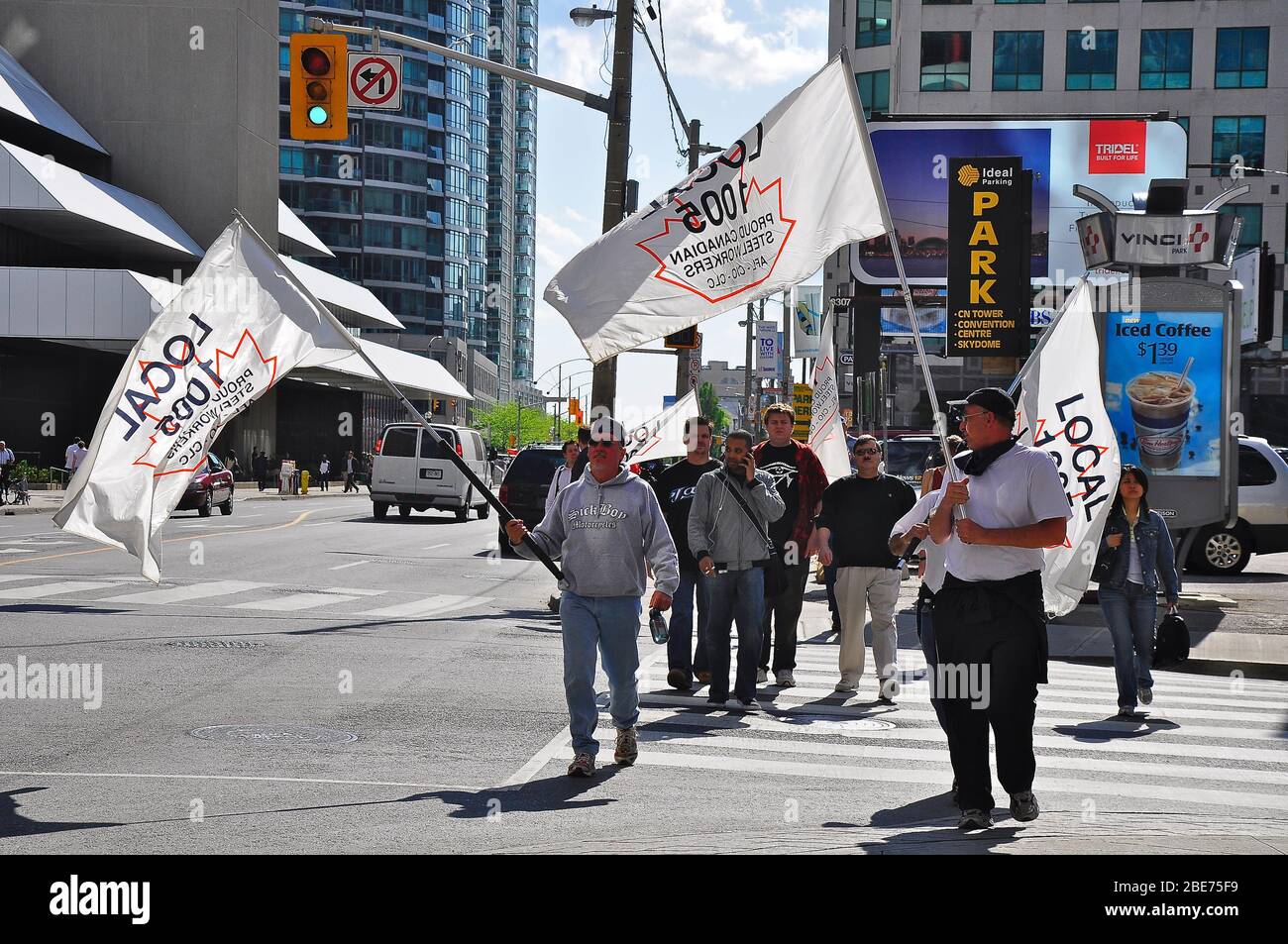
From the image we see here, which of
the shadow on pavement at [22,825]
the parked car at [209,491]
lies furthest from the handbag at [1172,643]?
the parked car at [209,491]

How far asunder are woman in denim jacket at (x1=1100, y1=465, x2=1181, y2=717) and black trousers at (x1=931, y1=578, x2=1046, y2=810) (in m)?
4.18

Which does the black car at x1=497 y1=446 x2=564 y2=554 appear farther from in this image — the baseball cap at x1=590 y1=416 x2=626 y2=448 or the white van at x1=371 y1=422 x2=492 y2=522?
the baseball cap at x1=590 y1=416 x2=626 y2=448

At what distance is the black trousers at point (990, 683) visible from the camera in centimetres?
667

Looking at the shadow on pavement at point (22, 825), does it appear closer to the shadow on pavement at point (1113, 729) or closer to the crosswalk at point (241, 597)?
the shadow on pavement at point (1113, 729)

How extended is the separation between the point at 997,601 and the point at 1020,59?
197ft

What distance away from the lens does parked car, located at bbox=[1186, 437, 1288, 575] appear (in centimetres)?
2403

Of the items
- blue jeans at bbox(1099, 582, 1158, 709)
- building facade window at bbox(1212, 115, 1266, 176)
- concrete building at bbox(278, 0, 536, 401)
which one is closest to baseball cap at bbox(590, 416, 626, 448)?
blue jeans at bbox(1099, 582, 1158, 709)

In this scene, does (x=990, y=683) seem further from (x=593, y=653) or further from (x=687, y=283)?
(x=687, y=283)

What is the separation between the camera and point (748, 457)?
10594mm

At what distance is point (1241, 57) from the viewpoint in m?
61.3

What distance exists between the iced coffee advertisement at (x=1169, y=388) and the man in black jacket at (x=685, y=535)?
8.88 metres
